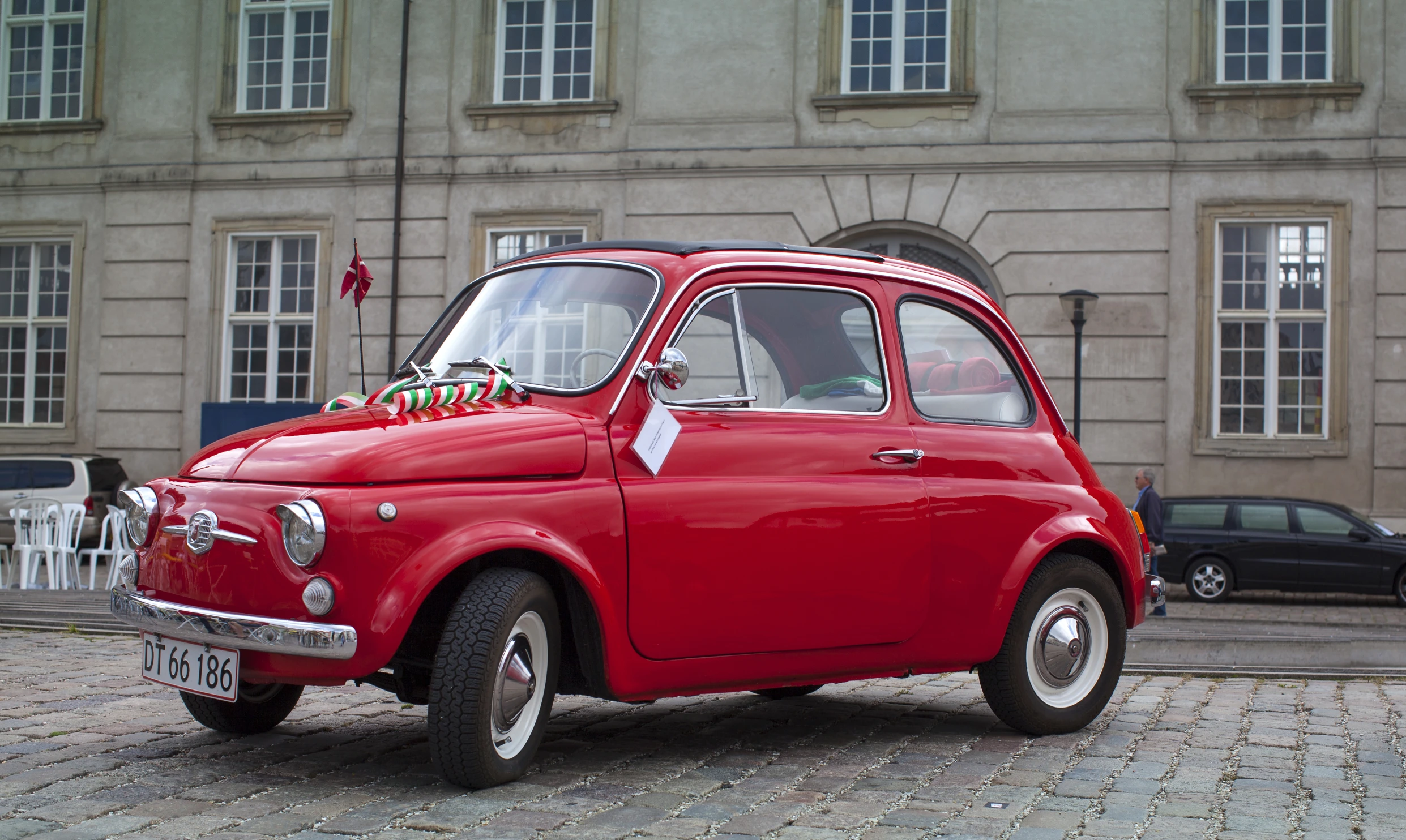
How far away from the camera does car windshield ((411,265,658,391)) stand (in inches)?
204

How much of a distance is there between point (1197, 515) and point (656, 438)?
14304 mm

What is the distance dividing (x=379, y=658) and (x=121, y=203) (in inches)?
804

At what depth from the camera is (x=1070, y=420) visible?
62.5 feet

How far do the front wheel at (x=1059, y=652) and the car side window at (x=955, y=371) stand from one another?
703mm

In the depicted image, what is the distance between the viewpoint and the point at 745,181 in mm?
20250

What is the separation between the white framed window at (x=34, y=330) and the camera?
75.3 ft

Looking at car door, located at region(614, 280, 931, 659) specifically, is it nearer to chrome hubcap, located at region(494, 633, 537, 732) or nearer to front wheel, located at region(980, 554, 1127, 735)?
chrome hubcap, located at region(494, 633, 537, 732)

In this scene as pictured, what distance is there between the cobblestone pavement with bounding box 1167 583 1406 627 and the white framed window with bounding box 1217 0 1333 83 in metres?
6.78

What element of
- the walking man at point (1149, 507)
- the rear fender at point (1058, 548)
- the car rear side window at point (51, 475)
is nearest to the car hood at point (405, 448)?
the rear fender at point (1058, 548)

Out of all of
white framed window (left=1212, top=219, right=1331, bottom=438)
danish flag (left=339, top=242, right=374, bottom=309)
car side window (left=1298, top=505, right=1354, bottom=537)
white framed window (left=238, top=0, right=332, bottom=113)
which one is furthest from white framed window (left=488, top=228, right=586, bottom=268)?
danish flag (left=339, top=242, right=374, bottom=309)

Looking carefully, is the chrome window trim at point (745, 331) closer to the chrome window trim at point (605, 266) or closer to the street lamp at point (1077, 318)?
the chrome window trim at point (605, 266)

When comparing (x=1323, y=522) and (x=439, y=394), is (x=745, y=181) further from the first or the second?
(x=439, y=394)

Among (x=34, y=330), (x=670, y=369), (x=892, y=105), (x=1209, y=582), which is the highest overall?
(x=892, y=105)

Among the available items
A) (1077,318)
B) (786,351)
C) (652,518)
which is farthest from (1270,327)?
(652,518)
